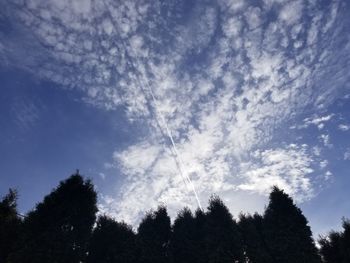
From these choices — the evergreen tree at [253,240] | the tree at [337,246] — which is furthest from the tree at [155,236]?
the tree at [337,246]

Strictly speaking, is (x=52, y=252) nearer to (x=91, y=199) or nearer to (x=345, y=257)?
(x=91, y=199)

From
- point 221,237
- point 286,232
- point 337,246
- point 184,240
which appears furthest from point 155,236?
point 337,246

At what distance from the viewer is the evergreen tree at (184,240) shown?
36.0 m

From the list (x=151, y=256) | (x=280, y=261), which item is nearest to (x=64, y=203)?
(x=151, y=256)

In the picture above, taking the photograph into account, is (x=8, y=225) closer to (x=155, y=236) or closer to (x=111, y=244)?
(x=111, y=244)

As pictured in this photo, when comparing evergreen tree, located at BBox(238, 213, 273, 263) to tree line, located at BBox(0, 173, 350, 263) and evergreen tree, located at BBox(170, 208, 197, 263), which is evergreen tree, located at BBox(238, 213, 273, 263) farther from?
evergreen tree, located at BBox(170, 208, 197, 263)

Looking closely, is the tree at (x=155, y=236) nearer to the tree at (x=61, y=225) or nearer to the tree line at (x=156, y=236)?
the tree line at (x=156, y=236)

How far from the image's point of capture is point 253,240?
122 feet

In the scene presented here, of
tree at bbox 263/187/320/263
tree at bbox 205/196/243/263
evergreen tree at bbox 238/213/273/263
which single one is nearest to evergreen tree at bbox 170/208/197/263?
tree at bbox 205/196/243/263

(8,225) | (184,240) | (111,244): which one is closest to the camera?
(8,225)

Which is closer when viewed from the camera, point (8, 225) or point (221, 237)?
point (8, 225)

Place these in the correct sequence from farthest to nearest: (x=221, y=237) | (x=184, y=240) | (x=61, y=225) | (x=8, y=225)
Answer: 1. (x=184, y=240)
2. (x=221, y=237)
3. (x=8, y=225)
4. (x=61, y=225)

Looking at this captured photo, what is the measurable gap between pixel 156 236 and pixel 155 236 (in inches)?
5.3

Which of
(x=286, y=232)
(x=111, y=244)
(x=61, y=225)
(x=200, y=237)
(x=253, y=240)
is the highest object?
(x=200, y=237)
